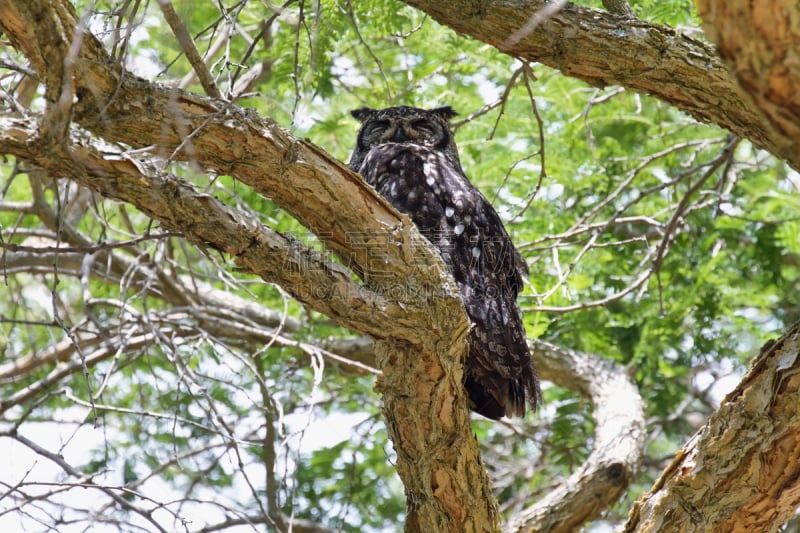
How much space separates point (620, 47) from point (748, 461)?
57.8 inches

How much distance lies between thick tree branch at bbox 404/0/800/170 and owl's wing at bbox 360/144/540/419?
46.4 inches

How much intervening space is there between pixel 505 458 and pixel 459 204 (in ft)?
9.67

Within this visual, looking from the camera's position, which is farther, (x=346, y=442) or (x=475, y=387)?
(x=346, y=442)

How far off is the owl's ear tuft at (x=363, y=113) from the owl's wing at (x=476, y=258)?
458 millimetres

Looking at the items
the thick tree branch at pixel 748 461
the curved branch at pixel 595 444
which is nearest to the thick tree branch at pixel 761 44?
the thick tree branch at pixel 748 461

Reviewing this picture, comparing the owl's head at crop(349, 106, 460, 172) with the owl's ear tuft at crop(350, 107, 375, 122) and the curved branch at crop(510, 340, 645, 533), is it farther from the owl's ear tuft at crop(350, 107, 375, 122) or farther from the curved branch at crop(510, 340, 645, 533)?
the curved branch at crop(510, 340, 645, 533)

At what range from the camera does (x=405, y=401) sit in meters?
2.79

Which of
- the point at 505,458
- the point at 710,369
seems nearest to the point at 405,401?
the point at 505,458

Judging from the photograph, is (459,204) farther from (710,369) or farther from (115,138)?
(710,369)

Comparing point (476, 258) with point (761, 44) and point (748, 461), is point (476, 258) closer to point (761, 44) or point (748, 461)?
point (748, 461)

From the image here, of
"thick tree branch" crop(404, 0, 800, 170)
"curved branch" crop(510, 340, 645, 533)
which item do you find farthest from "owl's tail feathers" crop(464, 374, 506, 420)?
"thick tree branch" crop(404, 0, 800, 170)

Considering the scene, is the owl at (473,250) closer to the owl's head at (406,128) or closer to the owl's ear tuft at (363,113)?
the owl's head at (406,128)

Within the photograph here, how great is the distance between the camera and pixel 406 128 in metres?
4.59

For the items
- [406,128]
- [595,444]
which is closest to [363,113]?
[406,128]
